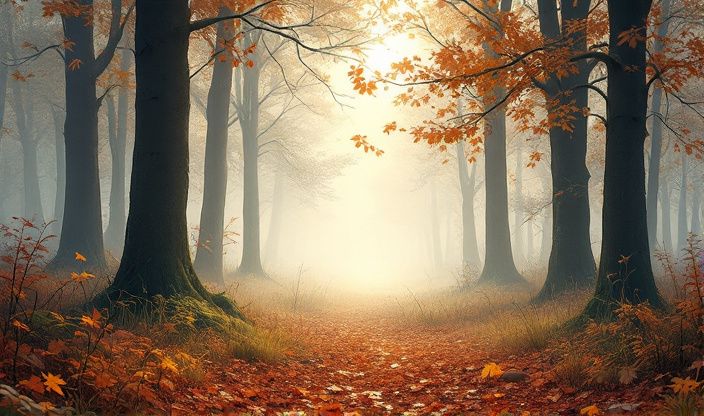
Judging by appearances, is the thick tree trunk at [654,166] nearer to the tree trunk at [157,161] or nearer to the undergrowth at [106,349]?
the undergrowth at [106,349]

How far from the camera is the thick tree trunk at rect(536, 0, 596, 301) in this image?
9.84m

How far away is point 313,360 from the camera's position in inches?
259

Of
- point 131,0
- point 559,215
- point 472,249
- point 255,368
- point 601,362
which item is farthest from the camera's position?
point 472,249

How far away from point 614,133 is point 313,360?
15.9ft

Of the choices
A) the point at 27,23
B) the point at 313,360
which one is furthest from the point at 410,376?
the point at 27,23

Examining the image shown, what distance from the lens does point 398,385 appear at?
5.55 meters

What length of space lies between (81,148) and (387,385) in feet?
29.9

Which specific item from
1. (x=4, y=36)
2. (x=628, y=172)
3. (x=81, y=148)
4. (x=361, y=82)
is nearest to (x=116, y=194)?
(x=81, y=148)

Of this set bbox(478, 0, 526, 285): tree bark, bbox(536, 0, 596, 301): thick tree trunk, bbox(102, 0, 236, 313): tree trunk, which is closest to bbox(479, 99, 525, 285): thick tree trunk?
bbox(478, 0, 526, 285): tree bark

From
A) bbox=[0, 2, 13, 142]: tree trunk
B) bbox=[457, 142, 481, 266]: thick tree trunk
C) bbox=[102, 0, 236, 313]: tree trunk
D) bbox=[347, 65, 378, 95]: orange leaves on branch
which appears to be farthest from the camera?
bbox=[457, 142, 481, 266]: thick tree trunk

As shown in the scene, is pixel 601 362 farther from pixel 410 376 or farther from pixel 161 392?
pixel 161 392

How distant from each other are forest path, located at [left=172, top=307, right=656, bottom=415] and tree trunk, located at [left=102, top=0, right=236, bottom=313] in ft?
5.52

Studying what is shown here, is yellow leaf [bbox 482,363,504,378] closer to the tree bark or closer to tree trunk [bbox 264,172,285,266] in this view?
the tree bark

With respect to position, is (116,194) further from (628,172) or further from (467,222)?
(628,172)
